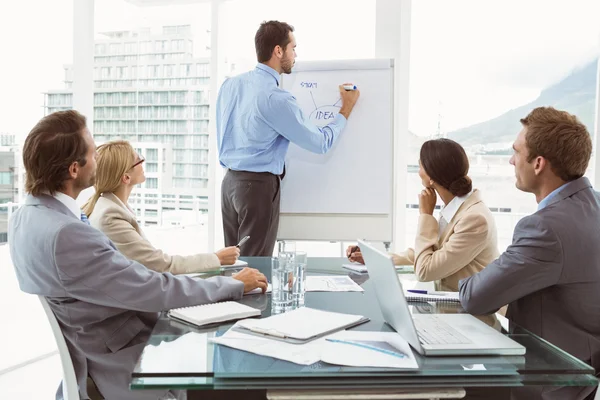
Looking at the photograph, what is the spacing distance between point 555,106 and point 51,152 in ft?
10.2

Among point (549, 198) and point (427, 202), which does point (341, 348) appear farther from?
point (427, 202)

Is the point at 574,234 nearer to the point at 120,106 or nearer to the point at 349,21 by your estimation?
the point at 349,21

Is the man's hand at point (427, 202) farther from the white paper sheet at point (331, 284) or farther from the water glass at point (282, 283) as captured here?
the water glass at point (282, 283)

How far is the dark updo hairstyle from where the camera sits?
211 centimetres

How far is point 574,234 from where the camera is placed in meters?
1.43

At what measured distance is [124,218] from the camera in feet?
6.43

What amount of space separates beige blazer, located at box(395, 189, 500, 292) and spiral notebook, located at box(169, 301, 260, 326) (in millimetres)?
757

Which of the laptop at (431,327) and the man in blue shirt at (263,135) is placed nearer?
the laptop at (431,327)

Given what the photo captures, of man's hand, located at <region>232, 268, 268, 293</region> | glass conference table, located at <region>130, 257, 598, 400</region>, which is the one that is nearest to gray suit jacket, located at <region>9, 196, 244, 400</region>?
man's hand, located at <region>232, 268, 268, 293</region>

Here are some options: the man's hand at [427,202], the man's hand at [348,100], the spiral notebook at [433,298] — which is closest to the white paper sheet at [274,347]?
the spiral notebook at [433,298]

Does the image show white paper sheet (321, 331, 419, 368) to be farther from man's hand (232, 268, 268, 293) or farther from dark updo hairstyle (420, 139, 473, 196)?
dark updo hairstyle (420, 139, 473, 196)

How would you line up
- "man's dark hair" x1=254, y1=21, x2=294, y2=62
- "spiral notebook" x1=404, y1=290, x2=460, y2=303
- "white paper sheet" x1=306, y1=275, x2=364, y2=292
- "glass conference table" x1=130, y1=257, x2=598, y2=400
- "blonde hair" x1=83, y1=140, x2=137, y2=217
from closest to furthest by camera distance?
"glass conference table" x1=130, y1=257, x2=598, y2=400, "spiral notebook" x1=404, y1=290, x2=460, y2=303, "white paper sheet" x1=306, y1=275, x2=364, y2=292, "blonde hair" x1=83, y1=140, x2=137, y2=217, "man's dark hair" x1=254, y1=21, x2=294, y2=62

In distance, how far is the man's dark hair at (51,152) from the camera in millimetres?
1522

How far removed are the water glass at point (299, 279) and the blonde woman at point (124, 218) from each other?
0.49 metres
